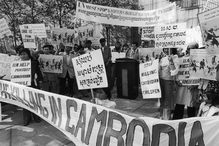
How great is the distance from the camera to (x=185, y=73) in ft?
17.2

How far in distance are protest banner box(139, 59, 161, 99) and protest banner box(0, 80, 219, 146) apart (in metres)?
1.84

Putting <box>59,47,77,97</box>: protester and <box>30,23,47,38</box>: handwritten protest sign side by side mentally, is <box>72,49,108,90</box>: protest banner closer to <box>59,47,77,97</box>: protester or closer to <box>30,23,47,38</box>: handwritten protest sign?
<box>30,23,47,38</box>: handwritten protest sign

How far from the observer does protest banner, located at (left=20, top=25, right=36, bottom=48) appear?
734cm

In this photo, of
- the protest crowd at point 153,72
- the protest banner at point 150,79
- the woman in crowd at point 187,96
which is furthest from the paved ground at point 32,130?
the woman in crowd at point 187,96

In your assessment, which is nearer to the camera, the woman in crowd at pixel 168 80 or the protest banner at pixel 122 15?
the woman in crowd at pixel 168 80

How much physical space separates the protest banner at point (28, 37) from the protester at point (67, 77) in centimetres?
109

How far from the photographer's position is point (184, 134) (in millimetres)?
2969

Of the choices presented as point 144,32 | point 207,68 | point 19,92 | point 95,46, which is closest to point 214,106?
point 207,68

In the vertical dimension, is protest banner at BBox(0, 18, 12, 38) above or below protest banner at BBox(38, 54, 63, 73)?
above

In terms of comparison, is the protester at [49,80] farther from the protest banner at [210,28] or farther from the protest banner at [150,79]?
the protest banner at [210,28]

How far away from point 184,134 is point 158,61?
8.05ft

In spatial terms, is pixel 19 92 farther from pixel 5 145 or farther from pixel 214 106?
pixel 214 106

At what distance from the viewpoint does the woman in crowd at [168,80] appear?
5.17 meters

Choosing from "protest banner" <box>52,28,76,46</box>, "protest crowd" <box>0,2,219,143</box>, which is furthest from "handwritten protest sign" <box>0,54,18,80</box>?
"protest banner" <box>52,28,76,46</box>
